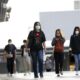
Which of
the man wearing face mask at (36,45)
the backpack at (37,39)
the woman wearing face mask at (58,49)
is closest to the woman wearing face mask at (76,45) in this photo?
→ the woman wearing face mask at (58,49)

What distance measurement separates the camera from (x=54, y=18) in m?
37.8

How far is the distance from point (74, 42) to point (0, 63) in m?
13.1

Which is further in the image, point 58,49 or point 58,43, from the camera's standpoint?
point 58,43

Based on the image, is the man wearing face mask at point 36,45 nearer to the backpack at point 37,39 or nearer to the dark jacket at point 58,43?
the backpack at point 37,39

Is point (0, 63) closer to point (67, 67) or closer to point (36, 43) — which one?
point (67, 67)

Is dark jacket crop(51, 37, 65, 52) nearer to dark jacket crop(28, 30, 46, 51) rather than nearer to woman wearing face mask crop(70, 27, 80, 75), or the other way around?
woman wearing face mask crop(70, 27, 80, 75)

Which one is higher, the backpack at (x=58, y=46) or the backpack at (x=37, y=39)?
the backpack at (x=37, y=39)

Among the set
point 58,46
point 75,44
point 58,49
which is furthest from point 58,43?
point 75,44

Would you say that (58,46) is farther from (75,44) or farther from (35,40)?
(35,40)

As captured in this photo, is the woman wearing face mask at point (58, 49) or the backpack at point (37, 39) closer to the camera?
the backpack at point (37, 39)

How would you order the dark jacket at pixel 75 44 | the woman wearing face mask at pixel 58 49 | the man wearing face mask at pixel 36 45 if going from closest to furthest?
the man wearing face mask at pixel 36 45, the dark jacket at pixel 75 44, the woman wearing face mask at pixel 58 49

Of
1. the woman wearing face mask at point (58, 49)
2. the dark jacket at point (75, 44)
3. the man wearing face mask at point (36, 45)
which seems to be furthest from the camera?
the woman wearing face mask at point (58, 49)

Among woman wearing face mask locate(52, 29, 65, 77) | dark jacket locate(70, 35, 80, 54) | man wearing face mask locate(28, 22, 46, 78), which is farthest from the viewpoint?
woman wearing face mask locate(52, 29, 65, 77)

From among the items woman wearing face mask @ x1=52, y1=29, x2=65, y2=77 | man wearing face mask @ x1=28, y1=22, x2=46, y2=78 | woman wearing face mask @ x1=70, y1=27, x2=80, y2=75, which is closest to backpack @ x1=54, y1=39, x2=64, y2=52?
woman wearing face mask @ x1=52, y1=29, x2=65, y2=77
